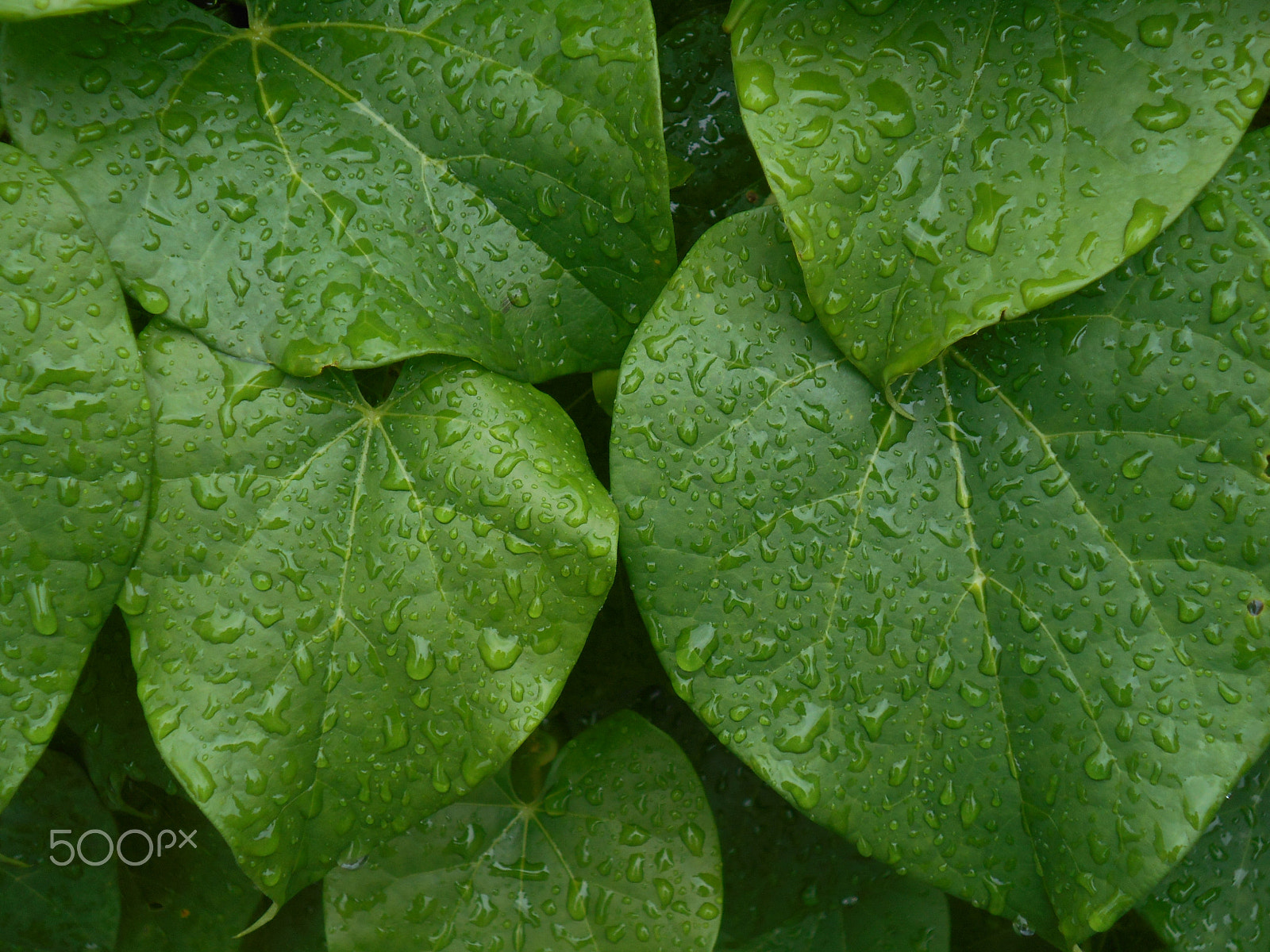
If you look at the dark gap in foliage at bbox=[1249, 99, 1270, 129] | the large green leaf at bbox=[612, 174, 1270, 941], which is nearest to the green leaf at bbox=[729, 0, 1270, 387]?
the large green leaf at bbox=[612, 174, 1270, 941]

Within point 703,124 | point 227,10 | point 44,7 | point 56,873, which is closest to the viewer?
point 44,7

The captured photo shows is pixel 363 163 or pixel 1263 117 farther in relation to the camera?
pixel 1263 117

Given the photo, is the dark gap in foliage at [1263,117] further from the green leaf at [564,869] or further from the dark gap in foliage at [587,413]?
the green leaf at [564,869]

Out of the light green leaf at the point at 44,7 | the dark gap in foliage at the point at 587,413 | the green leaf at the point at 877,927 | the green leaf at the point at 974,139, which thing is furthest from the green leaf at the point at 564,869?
the light green leaf at the point at 44,7

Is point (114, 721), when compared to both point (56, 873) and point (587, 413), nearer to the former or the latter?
point (56, 873)

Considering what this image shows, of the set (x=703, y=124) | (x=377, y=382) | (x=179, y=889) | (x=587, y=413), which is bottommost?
(x=179, y=889)

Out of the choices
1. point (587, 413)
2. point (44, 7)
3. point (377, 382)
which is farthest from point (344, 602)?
point (44, 7)

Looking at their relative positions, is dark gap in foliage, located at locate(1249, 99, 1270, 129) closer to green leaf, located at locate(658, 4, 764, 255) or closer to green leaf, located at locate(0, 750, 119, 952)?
green leaf, located at locate(658, 4, 764, 255)
